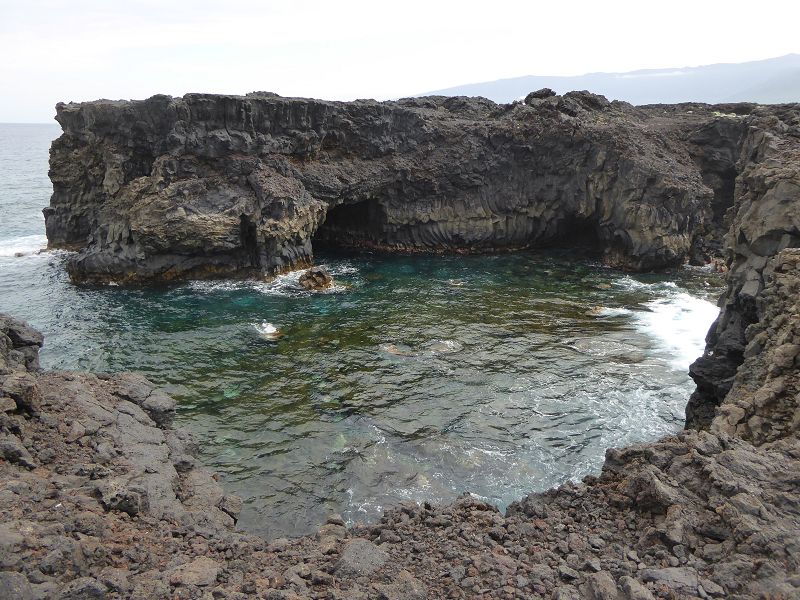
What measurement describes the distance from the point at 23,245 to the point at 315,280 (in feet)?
103

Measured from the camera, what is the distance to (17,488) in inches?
434

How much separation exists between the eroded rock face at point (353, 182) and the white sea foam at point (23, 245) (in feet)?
8.47

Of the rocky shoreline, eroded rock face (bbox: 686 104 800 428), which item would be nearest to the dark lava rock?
eroded rock face (bbox: 686 104 800 428)

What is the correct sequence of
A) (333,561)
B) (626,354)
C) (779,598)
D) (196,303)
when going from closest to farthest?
(779,598) < (333,561) < (626,354) < (196,303)

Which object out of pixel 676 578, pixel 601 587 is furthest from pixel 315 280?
pixel 676 578

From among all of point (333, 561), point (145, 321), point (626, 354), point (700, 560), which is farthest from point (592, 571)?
point (145, 321)

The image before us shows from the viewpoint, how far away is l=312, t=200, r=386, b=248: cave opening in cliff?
160 feet

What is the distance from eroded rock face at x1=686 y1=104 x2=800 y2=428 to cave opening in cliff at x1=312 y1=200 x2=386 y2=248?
1257 inches

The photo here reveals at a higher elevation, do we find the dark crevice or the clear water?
the dark crevice

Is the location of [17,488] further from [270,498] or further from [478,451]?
[478,451]

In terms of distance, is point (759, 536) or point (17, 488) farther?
point (17, 488)

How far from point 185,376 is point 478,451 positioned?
46.0 feet

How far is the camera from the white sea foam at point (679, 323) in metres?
28.0

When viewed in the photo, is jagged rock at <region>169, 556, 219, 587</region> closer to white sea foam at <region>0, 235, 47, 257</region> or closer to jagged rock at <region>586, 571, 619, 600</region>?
jagged rock at <region>586, 571, 619, 600</region>
